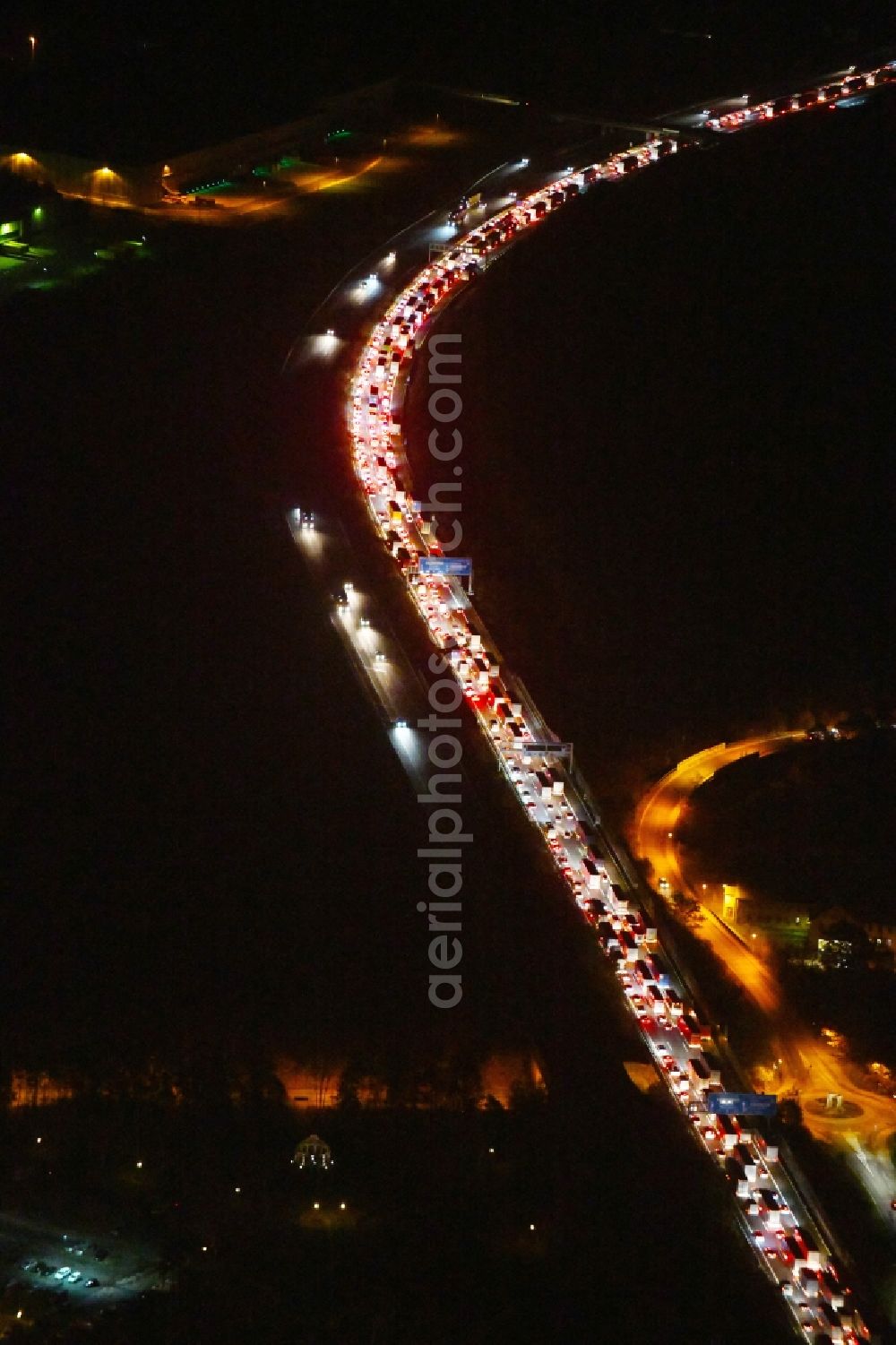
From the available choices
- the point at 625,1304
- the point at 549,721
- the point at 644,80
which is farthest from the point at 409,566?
the point at 644,80

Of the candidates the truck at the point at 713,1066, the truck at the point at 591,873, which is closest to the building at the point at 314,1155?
the truck at the point at 713,1066

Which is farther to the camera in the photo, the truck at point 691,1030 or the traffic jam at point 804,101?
the traffic jam at point 804,101

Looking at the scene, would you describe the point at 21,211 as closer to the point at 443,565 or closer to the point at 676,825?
the point at 443,565

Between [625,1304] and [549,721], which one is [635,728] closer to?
[549,721]

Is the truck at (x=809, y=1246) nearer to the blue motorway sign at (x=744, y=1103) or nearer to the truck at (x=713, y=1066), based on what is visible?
the blue motorway sign at (x=744, y=1103)

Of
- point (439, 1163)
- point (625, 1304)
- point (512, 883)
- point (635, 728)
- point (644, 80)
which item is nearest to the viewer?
point (625, 1304)

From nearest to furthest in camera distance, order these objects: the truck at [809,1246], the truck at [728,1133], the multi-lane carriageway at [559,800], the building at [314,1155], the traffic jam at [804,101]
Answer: the truck at [809,1246] → the multi-lane carriageway at [559,800] → the building at [314,1155] → the truck at [728,1133] → the traffic jam at [804,101]

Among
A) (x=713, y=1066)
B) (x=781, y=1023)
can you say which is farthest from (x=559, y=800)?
(x=713, y=1066)
